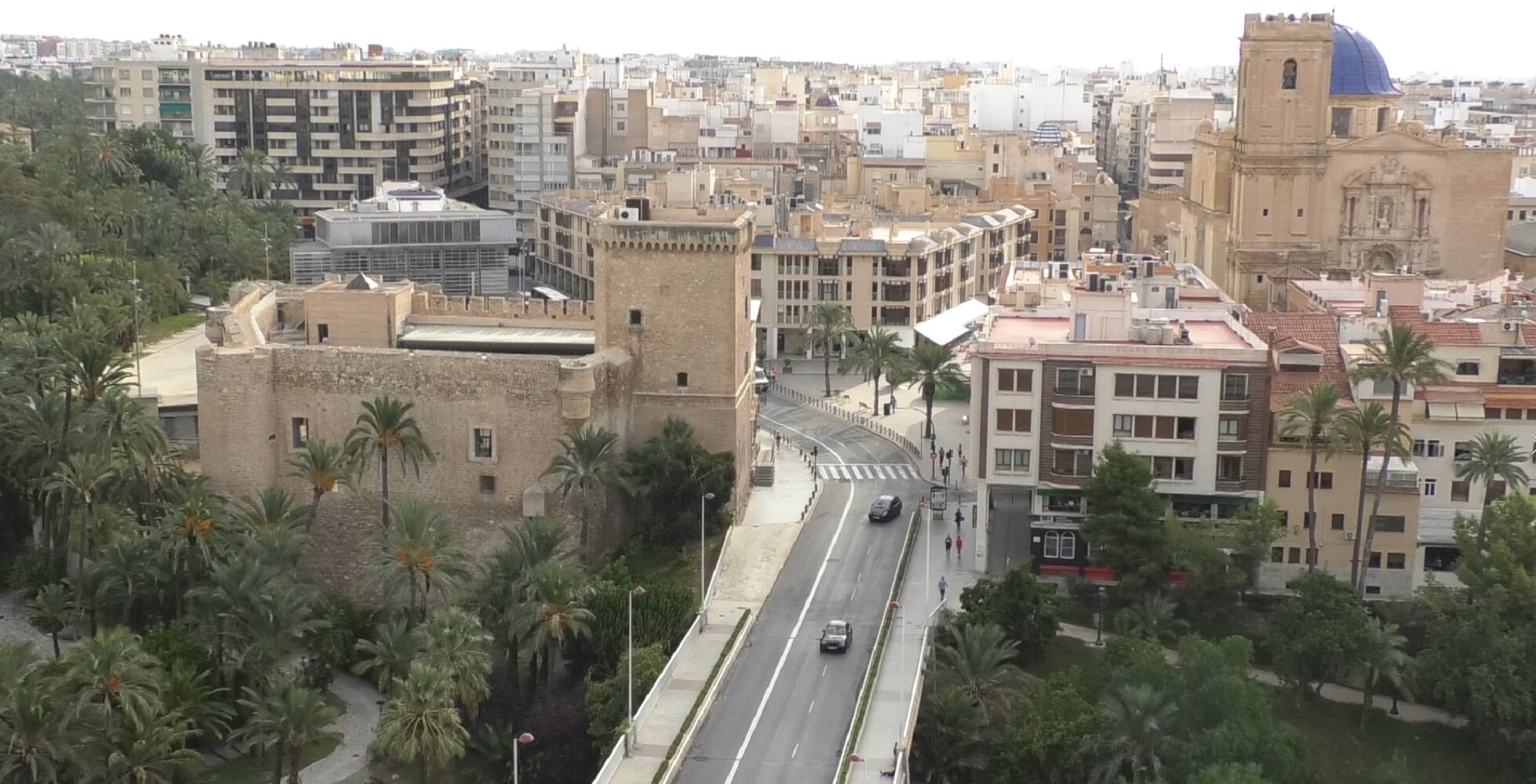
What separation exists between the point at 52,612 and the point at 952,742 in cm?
2743

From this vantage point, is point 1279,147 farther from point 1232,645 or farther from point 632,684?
point 632,684

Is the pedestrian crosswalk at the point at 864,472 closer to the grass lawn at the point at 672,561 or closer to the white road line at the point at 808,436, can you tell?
the white road line at the point at 808,436

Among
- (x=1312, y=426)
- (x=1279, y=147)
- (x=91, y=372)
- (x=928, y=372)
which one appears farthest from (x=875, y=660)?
(x=1279, y=147)

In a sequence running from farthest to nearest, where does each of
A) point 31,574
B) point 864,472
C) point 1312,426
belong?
point 864,472 < point 31,574 < point 1312,426

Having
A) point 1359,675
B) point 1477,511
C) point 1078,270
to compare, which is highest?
point 1078,270

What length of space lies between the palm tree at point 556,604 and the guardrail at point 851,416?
25.2 metres

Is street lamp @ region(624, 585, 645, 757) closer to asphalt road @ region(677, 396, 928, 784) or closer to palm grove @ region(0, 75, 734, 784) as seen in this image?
palm grove @ region(0, 75, 734, 784)

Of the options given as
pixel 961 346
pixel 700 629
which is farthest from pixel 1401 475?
pixel 961 346

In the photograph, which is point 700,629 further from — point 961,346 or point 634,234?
point 961,346

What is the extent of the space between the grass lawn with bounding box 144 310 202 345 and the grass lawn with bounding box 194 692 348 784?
34.8 metres

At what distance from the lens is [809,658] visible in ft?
180

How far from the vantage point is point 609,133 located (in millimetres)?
154375

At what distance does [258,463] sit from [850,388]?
40.2m

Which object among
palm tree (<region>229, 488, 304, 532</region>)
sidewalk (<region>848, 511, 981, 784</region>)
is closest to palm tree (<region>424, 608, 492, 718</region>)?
palm tree (<region>229, 488, 304, 532</region>)
